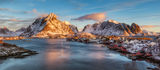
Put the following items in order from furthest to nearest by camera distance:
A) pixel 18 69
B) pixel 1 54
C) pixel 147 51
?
pixel 147 51 < pixel 1 54 < pixel 18 69

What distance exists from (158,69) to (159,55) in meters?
14.6

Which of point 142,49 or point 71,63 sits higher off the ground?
point 142,49

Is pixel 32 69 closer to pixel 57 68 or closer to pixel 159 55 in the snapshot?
pixel 57 68

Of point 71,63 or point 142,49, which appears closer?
point 71,63

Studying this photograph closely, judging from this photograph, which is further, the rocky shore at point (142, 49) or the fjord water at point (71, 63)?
the rocky shore at point (142, 49)

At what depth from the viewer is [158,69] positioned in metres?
23.8

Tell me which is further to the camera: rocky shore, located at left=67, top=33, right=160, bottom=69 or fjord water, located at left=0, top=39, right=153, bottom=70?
rocky shore, located at left=67, top=33, right=160, bottom=69

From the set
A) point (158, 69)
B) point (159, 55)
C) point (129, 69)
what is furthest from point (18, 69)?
→ point (159, 55)

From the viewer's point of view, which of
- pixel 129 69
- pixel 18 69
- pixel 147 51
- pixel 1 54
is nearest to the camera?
pixel 18 69

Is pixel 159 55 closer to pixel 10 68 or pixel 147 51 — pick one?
pixel 147 51

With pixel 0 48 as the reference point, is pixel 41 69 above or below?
below

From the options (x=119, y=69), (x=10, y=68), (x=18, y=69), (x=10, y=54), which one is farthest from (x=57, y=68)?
(x=10, y=54)

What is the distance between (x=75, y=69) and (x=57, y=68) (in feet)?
12.5

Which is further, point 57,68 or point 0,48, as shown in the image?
point 0,48
